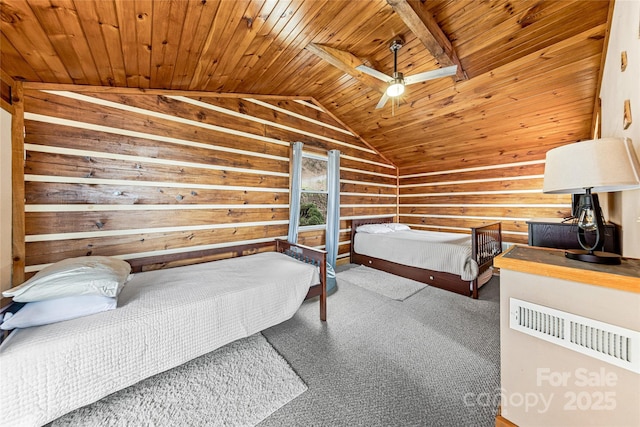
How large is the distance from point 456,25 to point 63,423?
4.26 m

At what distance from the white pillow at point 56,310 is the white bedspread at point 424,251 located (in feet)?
11.6

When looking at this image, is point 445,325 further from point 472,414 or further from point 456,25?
point 456,25

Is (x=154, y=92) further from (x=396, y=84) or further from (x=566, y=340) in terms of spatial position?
(x=566, y=340)

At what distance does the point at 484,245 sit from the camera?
3.27m

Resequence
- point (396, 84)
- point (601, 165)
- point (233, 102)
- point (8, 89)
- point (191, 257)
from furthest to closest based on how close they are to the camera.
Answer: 1. point (233, 102)
2. point (191, 257)
3. point (396, 84)
4. point (8, 89)
5. point (601, 165)

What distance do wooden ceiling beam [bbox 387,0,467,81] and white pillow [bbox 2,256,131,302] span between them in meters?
2.89

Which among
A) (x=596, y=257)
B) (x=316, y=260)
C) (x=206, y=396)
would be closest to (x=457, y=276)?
(x=316, y=260)

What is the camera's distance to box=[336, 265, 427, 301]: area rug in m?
3.21

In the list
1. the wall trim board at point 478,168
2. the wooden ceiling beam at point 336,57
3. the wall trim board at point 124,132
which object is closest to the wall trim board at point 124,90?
the wall trim board at point 124,132

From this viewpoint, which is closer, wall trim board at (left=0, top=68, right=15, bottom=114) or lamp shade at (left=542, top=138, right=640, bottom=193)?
lamp shade at (left=542, top=138, right=640, bottom=193)

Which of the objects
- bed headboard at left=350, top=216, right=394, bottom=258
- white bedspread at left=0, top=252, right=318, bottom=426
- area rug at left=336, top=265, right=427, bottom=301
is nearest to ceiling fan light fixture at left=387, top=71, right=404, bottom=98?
white bedspread at left=0, top=252, right=318, bottom=426

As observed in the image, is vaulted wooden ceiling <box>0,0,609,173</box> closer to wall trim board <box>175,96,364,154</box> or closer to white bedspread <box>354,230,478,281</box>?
wall trim board <box>175,96,364,154</box>

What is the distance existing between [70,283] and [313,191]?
319 centimetres

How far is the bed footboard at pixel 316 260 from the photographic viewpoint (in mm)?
2443
